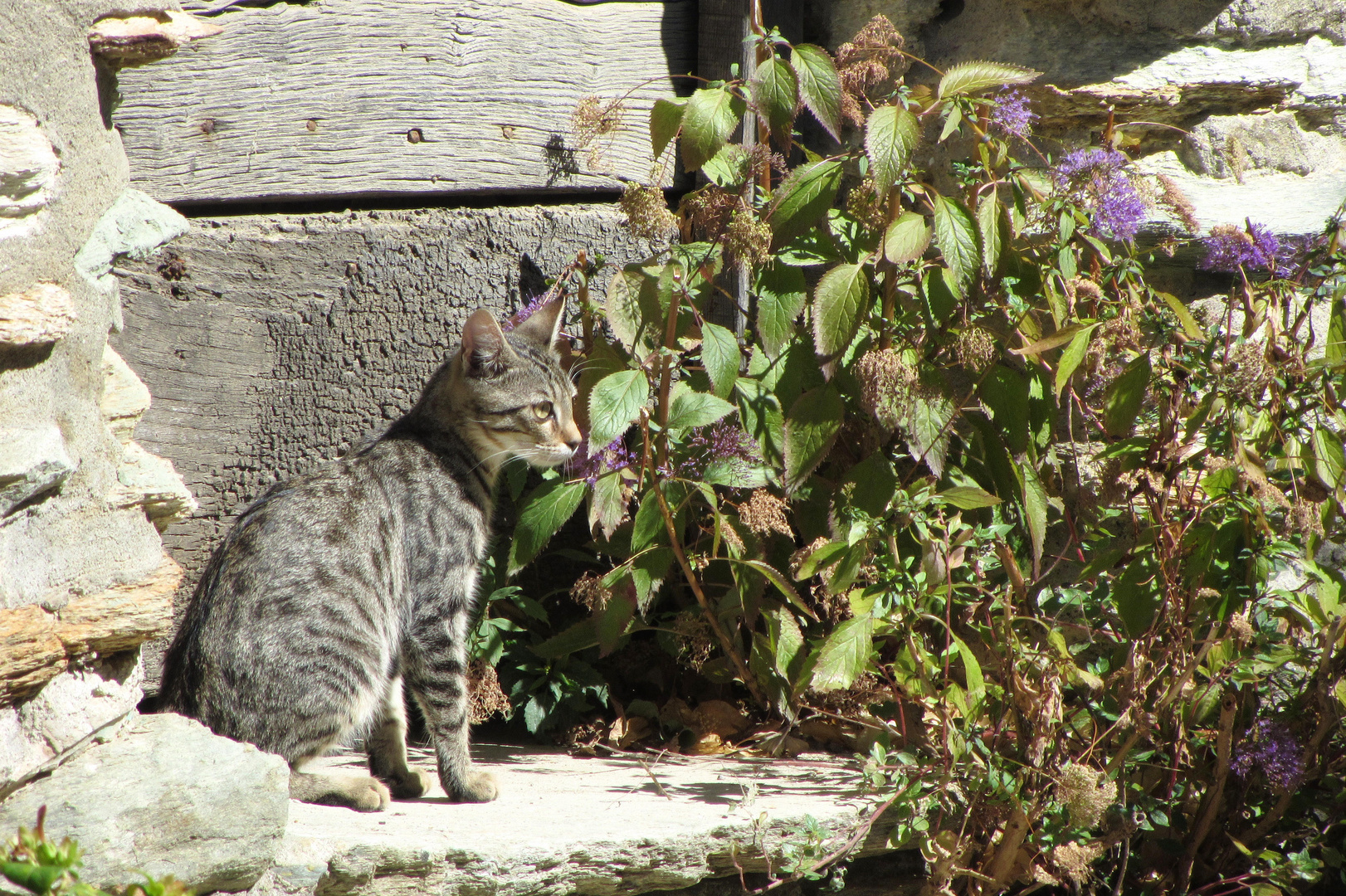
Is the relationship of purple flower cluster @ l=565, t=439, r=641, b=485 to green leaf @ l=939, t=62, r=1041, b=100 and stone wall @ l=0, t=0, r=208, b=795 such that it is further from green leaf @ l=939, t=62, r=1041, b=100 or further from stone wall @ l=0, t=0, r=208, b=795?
green leaf @ l=939, t=62, r=1041, b=100

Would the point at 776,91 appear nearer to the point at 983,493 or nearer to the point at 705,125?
the point at 705,125

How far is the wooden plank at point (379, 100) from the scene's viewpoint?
2.95 meters

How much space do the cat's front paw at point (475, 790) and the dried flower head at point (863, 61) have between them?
1.90m

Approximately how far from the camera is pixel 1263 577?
2039 mm

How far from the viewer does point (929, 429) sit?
227 centimetres

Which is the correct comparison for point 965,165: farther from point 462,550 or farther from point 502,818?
point 502,818

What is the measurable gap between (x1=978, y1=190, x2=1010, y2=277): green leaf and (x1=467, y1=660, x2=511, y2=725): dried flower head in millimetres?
1736

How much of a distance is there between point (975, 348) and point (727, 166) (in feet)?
2.90

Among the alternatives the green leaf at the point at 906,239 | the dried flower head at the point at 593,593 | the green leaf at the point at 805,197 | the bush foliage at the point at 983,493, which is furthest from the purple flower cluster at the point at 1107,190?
the dried flower head at the point at 593,593

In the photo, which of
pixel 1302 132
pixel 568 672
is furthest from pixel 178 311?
pixel 1302 132

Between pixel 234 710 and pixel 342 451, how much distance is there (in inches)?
36.9

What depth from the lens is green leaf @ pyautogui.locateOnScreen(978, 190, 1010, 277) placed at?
2.17 m

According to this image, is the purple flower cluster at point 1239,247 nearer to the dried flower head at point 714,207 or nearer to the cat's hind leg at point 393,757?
the dried flower head at point 714,207

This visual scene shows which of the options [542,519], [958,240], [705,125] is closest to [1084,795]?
[958,240]
